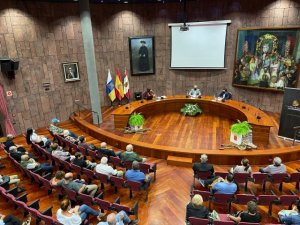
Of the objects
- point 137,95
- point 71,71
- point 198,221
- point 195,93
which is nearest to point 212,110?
point 195,93

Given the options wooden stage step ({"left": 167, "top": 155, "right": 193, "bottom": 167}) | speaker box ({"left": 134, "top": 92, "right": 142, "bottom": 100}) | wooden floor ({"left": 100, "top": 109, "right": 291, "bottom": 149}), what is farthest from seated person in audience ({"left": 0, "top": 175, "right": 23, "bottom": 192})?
speaker box ({"left": 134, "top": 92, "right": 142, "bottom": 100})

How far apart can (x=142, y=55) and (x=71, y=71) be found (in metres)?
3.34

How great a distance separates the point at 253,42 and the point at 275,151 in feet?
17.1

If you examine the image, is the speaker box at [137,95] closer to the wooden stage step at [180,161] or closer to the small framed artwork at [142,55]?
the small framed artwork at [142,55]

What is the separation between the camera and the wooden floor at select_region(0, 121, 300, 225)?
4496 mm

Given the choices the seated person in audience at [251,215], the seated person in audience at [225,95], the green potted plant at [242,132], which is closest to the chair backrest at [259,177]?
the seated person in audience at [251,215]

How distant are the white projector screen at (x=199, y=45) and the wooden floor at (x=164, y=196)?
5.92 m

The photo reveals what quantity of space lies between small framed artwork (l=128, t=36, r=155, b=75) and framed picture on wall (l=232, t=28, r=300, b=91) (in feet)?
12.5

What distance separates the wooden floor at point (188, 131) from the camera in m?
7.42

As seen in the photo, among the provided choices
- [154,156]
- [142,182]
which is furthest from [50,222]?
[154,156]

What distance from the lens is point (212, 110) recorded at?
10.2 metres

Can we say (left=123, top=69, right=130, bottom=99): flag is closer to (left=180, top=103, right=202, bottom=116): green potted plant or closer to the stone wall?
the stone wall

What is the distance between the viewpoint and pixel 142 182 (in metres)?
4.88

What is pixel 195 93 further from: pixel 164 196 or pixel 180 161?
pixel 164 196
